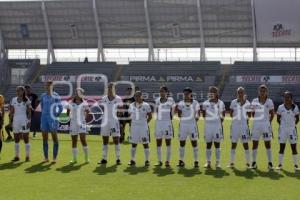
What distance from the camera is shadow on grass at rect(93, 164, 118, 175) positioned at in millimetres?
12320

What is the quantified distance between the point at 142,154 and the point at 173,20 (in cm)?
3429

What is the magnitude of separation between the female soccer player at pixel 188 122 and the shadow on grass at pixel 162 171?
2.05ft

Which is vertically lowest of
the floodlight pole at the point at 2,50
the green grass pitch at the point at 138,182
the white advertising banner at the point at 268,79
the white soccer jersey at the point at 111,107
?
the green grass pitch at the point at 138,182

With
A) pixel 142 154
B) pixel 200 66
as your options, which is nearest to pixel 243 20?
pixel 200 66

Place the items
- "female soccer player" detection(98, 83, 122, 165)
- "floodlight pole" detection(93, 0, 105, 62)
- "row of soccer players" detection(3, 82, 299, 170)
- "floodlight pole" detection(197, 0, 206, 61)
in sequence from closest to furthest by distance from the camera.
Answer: "row of soccer players" detection(3, 82, 299, 170), "female soccer player" detection(98, 83, 122, 165), "floodlight pole" detection(197, 0, 206, 61), "floodlight pole" detection(93, 0, 105, 62)

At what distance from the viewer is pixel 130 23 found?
49.9 meters

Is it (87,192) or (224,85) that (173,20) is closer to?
(224,85)

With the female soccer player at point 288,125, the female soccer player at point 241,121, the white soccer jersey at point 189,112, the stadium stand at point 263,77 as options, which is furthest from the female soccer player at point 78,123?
the stadium stand at point 263,77

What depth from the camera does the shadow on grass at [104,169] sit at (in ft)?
40.4

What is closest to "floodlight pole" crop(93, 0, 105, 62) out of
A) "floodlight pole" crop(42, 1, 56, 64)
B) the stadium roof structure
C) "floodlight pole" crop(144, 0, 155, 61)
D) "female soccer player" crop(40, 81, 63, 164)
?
the stadium roof structure

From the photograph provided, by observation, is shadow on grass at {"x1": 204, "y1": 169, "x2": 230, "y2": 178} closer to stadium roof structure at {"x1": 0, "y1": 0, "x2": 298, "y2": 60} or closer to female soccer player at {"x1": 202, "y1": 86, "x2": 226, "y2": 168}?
female soccer player at {"x1": 202, "y1": 86, "x2": 226, "y2": 168}

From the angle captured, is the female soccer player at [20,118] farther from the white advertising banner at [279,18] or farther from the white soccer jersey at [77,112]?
the white advertising banner at [279,18]

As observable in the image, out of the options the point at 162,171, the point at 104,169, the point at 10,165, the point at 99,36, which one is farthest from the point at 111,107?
the point at 99,36

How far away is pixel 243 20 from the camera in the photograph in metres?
48.0
